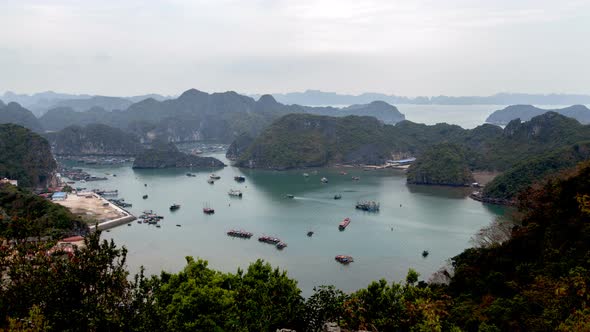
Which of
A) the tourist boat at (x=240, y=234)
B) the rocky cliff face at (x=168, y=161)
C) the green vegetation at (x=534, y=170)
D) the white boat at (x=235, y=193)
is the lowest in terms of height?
the tourist boat at (x=240, y=234)

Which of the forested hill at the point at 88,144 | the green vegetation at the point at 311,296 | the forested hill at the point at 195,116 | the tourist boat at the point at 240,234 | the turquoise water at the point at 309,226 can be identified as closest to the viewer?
the green vegetation at the point at 311,296

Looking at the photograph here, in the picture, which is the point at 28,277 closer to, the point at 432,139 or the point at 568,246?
the point at 568,246

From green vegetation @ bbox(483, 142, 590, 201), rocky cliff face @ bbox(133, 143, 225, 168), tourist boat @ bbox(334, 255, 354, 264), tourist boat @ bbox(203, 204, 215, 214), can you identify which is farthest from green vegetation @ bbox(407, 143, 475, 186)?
rocky cliff face @ bbox(133, 143, 225, 168)

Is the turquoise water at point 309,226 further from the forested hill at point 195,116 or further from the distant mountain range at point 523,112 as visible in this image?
the distant mountain range at point 523,112

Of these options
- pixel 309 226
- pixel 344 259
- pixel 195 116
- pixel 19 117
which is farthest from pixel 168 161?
pixel 19 117

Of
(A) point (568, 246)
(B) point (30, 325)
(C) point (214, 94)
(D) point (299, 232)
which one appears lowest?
(D) point (299, 232)

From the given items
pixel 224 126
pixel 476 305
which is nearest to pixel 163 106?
pixel 224 126

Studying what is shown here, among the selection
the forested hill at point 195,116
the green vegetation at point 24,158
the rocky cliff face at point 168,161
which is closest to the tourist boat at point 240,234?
the green vegetation at point 24,158
